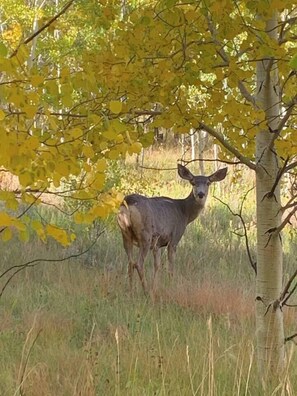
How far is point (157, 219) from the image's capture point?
9.22 m

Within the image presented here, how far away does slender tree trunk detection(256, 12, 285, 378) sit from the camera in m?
3.93

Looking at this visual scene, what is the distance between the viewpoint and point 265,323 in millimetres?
3955

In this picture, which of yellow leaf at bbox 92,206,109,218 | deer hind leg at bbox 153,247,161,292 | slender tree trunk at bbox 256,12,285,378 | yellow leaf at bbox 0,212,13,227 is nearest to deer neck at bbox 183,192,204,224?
deer hind leg at bbox 153,247,161,292

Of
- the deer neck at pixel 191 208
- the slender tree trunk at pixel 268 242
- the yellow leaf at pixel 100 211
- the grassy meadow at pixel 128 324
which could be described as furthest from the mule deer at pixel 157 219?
the yellow leaf at pixel 100 211

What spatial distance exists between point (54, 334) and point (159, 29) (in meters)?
3.11

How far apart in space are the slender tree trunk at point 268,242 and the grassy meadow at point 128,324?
132mm

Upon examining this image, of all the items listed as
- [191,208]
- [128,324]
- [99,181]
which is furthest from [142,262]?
[99,181]

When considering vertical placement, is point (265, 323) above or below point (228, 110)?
below

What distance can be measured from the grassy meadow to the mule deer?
0.30 metres

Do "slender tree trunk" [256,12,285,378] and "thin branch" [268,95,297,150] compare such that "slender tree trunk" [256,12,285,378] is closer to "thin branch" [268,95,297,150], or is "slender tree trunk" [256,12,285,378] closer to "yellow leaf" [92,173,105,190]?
"thin branch" [268,95,297,150]

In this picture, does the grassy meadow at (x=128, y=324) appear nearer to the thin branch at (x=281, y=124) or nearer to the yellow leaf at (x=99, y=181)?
the thin branch at (x=281, y=124)

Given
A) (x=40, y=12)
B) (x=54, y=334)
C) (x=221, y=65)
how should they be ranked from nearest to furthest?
(x=221, y=65)
(x=54, y=334)
(x=40, y=12)

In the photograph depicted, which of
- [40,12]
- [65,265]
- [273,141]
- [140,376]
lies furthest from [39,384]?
[40,12]

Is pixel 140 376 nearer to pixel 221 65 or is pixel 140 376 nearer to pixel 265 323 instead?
pixel 265 323
